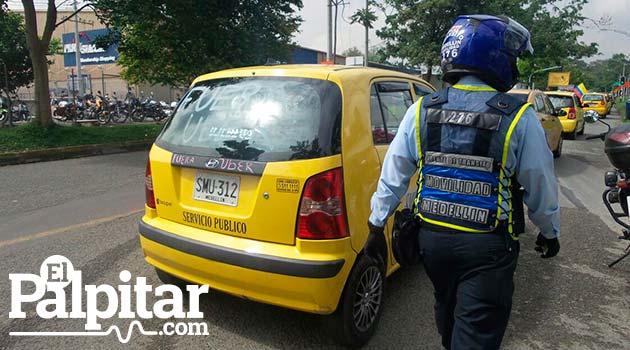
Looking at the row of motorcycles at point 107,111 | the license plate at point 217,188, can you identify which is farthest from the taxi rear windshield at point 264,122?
the row of motorcycles at point 107,111

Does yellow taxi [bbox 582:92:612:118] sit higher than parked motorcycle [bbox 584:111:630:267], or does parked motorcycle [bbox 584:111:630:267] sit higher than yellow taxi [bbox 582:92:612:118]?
yellow taxi [bbox 582:92:612:118]

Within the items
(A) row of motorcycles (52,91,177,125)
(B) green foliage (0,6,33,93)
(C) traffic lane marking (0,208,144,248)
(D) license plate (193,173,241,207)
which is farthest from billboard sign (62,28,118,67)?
(D) license plate (193,173,241,207)

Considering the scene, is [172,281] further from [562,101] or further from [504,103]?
[562,101]

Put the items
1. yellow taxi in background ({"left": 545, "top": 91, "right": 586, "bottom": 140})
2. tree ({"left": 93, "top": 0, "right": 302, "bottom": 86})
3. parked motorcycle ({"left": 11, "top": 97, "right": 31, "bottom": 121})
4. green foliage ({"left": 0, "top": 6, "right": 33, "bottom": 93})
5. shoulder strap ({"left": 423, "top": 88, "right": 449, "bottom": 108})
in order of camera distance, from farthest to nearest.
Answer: parked motorcycle ({"left": 11, "top": 97, "right": 31, "bottom": 121}) → yellow taxi in background ({"left": 545, "top": 91, "right": 586, "bottom": 140}) → green foliage ({"left": 0, "top": 6, "right": 33, "bottom": 93}) → tree ({"left": 93, "top": 0, "right": 302, "bottom": 86}) → shoulder strap ({"left": 423, "top": 88, "right": 449, "bottom": 108})

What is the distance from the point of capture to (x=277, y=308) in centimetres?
344

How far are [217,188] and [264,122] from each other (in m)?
0.49

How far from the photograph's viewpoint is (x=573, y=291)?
3861 mm

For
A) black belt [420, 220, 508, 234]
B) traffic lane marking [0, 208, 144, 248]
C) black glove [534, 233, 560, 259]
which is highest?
black belt [420, 220, 508, 234]

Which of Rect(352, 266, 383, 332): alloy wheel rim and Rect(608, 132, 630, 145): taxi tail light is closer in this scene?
Rect(352, 266, 383, 332): alloy wheel rim

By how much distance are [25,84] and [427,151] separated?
16020 millimetres

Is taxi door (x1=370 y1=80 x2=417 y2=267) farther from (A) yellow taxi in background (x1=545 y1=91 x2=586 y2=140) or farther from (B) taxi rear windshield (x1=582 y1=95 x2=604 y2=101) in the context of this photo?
(B) taxi rear windshield (x1=582 y1=95 x2=604 y2=101)

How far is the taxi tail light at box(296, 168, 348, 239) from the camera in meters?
2.62

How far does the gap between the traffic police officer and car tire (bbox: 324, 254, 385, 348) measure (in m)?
0.77

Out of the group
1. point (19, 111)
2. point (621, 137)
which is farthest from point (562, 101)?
point (19, 111)
